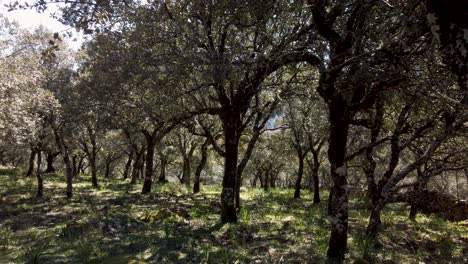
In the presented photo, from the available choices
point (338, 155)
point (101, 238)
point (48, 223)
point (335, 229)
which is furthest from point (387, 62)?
point (48, 223)

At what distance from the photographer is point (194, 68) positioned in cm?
1014

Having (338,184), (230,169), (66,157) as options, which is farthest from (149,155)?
(338,184)

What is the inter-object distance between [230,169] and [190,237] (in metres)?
3.46

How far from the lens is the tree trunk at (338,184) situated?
975 cm

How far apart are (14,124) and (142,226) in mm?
8843

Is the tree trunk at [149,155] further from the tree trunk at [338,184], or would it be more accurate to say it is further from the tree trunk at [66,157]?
the tree trunk at [338,184]

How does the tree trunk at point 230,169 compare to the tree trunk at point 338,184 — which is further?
the tree trunk at point 230,169

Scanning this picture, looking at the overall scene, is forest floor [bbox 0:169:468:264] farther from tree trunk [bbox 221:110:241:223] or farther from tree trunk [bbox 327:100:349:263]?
tree trunk [bbox 221:110:241:223]

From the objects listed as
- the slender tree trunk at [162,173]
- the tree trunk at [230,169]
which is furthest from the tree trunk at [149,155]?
the tree trunk at [230,169]

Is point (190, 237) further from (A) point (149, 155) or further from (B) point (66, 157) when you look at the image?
(A) point (149, 155)

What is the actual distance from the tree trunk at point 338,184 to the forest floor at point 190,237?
42cm

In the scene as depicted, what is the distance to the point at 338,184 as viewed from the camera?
9.82 meters

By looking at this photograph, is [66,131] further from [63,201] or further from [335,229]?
[335,229]

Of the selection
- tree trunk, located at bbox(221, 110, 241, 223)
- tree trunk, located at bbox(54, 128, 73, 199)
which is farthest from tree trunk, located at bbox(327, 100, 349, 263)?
tree trunk, located at bbox(54, 128, 73, 199)
